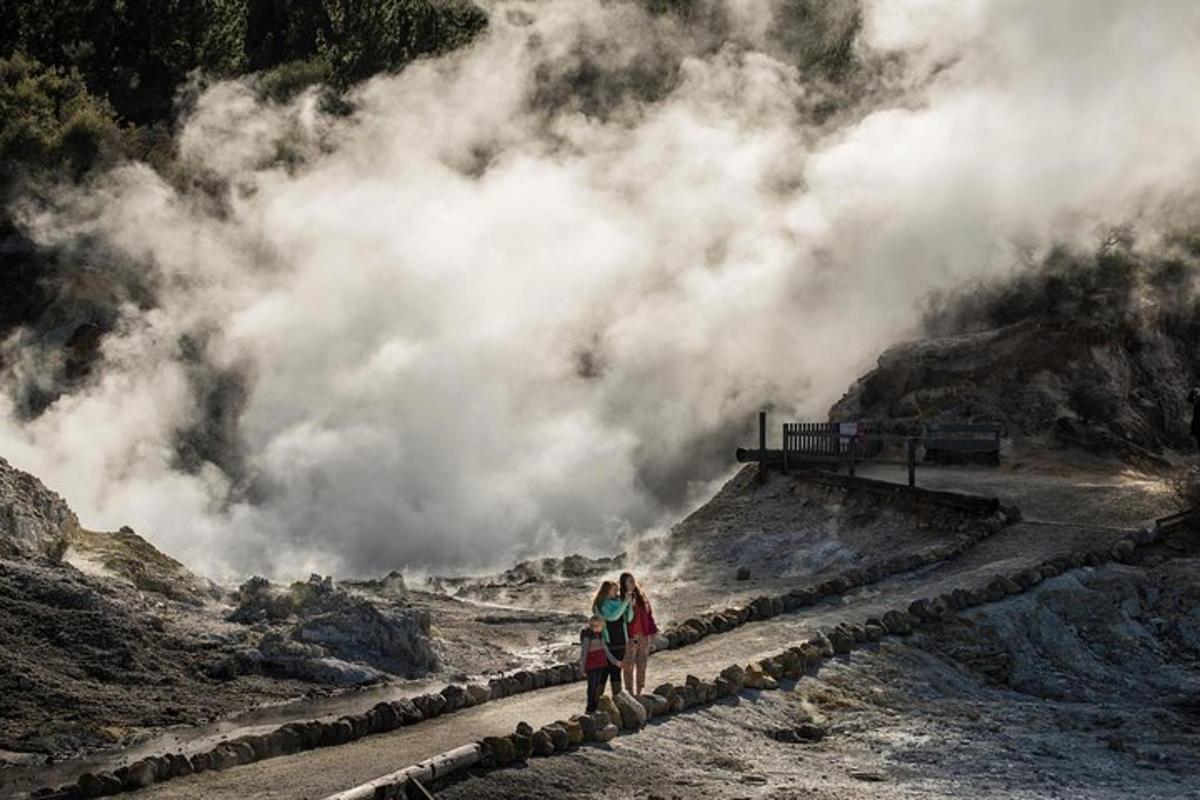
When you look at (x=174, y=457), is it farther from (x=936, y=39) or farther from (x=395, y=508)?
(x=936, y=39)

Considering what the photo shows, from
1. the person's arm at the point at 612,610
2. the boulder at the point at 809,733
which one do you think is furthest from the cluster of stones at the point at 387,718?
the boulder at the point at 809,733

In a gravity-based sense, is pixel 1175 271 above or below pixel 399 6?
below

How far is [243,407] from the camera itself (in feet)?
120

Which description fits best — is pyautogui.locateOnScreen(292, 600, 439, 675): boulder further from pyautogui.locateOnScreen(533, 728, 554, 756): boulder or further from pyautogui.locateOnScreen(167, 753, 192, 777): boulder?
pyautogui.locateOnScreen(167, 753, 192, 777): boulder

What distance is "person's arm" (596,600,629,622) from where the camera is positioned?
43.1 feet

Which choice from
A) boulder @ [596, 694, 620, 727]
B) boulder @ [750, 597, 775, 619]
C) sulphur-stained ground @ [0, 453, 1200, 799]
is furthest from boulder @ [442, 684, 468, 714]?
boulder @ [750, 597, 775, 619]

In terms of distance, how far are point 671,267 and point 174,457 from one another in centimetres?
1186

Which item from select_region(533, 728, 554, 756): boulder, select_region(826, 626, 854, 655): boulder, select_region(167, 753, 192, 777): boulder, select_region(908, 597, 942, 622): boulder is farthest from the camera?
select_region(908, 597, 942, 622): boulder

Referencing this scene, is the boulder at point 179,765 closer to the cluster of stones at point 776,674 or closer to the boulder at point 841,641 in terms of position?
Answer: the cluster of stones at point 776,674

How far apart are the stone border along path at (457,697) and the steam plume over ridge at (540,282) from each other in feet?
32.8

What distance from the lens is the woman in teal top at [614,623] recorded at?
1306cm

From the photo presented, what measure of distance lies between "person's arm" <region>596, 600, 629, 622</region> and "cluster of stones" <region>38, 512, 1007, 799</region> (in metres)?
0.68

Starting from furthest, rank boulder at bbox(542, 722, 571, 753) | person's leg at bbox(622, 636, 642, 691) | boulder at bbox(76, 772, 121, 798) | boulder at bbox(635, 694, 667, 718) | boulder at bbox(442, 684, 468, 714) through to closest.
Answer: person's leg at bbox(622, 636, 642, 691), boulder at bbox(442, 684, 468, 714), boulder at bbox(635, 694, 667, 718), boulder at bbox(542, 722, 571, 753), boulder at bbox(76, 772, 121, 798)

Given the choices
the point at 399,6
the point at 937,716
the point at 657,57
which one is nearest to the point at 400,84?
the point at 399,6
